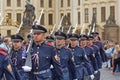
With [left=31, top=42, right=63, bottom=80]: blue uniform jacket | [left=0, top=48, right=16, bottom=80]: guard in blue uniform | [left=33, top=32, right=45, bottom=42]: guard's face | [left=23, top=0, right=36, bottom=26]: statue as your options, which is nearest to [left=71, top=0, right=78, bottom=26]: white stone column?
[left=23, top=0, right=36, bottom=26]: statue

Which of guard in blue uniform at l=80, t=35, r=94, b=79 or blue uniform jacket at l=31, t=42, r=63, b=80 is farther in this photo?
guard in blue uniform at l=80, t=35, r=94, b=79

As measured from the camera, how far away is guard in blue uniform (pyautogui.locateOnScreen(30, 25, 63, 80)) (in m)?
8.63

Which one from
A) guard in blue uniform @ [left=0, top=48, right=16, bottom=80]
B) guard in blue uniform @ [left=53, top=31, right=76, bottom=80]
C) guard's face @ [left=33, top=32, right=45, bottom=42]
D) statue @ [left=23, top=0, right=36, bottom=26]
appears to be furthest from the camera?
statue @ [left=23, top=0, right=36, bottom=26]

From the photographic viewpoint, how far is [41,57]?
872 centimetres

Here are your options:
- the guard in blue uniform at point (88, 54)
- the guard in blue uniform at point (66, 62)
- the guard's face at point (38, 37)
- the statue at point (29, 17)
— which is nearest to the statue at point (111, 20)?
the statue at point (29, 17)

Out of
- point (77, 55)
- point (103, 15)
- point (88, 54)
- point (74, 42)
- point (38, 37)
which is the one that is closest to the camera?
point (38, 37)

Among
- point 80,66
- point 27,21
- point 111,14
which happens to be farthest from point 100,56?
point 111,14

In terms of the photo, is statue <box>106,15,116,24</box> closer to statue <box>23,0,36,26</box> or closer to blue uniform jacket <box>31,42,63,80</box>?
statue <box>23,0,36,26</box>

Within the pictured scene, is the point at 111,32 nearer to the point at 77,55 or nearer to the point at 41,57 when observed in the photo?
the point at 77,55

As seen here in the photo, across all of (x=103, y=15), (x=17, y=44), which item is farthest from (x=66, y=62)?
(x=103, y=15)

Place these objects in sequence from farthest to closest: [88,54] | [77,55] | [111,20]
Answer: [111,20], [88,54], [77,55]

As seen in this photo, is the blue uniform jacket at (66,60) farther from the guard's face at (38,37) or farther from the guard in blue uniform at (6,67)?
the guard in blue uniform at (6,67)

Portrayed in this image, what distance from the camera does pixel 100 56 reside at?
16125mm

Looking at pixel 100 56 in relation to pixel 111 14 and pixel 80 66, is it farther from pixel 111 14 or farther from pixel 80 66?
pixel 111 14
